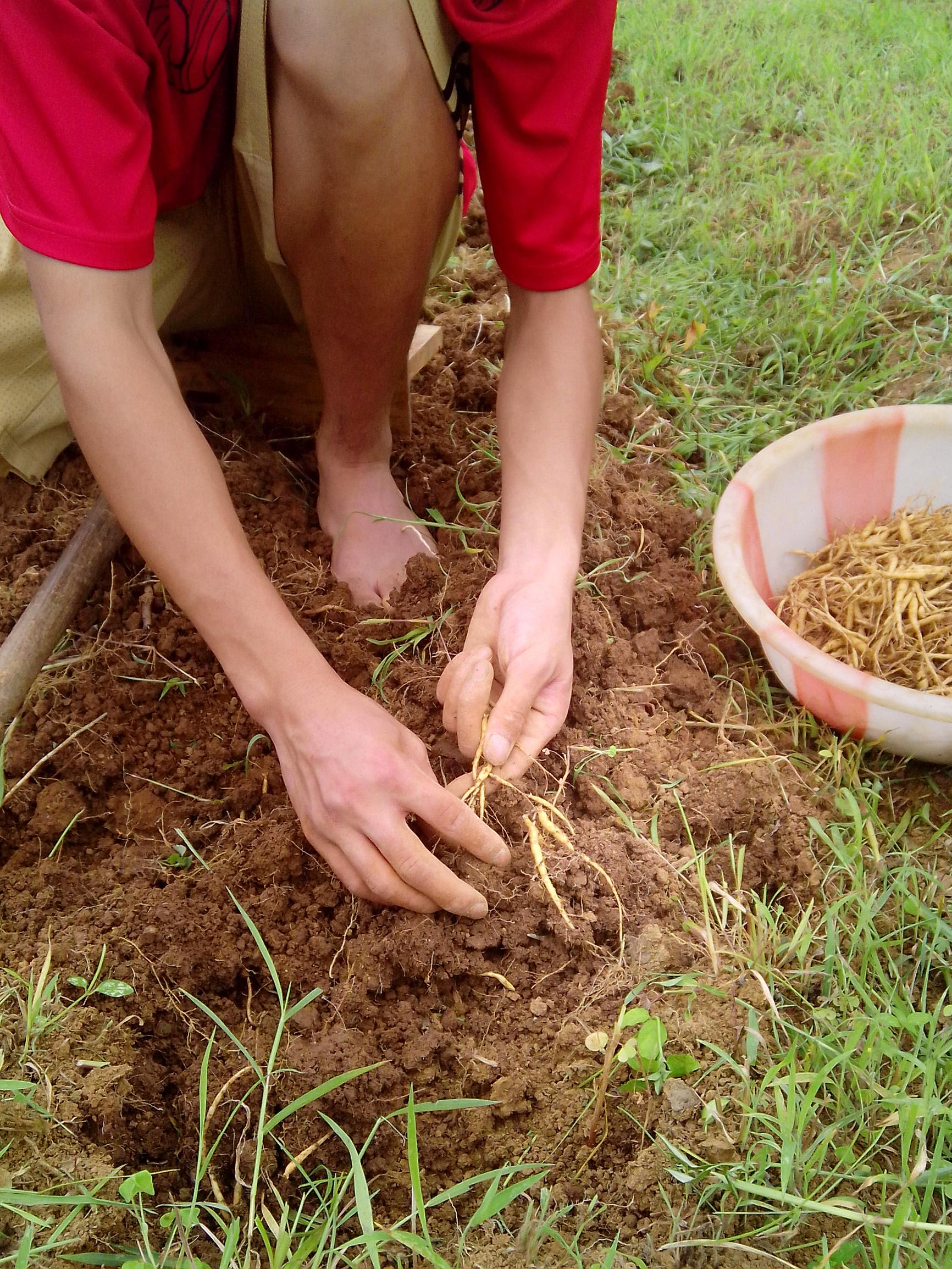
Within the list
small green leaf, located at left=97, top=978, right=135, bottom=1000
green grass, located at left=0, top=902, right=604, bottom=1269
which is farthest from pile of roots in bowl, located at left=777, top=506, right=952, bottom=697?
small green leaf, located at left=97, top=978, right=135, bottom=1000

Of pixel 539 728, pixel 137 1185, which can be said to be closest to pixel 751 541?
pixel 539 728

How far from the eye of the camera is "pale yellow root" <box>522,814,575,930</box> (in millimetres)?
1239

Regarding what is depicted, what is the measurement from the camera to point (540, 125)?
4.68 feet

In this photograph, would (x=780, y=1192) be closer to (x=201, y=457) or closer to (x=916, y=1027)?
(x=916, y=1027)

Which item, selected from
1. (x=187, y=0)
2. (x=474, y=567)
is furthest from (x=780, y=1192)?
(x=187, y=0)

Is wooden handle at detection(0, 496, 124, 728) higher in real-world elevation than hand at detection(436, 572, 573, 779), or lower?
lower

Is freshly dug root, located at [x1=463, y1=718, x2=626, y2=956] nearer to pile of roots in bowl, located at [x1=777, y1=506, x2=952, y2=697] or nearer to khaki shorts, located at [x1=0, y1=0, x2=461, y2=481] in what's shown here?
pile of roots in bowl, located at [x1=777, y1=506, x2=952, y2=697]

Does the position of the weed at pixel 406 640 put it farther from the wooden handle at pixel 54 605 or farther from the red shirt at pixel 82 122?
the red shirt at pixel 82 122

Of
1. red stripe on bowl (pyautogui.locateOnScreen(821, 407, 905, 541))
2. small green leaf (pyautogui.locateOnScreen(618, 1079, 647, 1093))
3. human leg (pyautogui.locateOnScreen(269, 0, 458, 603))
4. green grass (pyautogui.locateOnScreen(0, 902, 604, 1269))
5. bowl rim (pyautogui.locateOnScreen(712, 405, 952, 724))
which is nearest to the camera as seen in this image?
green grass (pyautogui.locateOnScreen(0, 902, 604, 1269))

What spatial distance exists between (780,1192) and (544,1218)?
0.26 m

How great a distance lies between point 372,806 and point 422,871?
10 centimetres

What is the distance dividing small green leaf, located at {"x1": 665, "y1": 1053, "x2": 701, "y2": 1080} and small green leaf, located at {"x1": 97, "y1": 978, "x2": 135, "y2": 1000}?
68cm

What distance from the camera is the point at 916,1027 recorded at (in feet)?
3.95

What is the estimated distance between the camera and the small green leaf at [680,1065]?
45.2 inches
